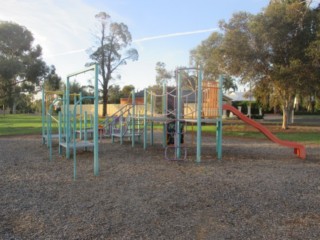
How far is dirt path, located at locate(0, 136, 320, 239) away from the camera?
3725mm

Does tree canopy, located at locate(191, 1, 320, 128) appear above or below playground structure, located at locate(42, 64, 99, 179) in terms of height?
above

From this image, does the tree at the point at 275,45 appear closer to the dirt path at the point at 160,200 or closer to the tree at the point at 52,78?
the dirt path at the point at 160,200

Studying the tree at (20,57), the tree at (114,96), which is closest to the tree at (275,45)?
the tree at (20,57)

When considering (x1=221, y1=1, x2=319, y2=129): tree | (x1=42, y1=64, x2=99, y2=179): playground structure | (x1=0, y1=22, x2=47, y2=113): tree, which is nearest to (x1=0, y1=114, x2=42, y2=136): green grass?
(x1=42, y1=64, x2=99, y2=179): playground structure

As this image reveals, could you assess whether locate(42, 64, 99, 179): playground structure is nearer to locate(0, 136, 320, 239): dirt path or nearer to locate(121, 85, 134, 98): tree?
locate(0, 136, 320, 239): dirt path

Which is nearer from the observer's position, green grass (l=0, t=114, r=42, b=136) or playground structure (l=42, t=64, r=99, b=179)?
playground structure (l=42, t=64, r=99, b=179)

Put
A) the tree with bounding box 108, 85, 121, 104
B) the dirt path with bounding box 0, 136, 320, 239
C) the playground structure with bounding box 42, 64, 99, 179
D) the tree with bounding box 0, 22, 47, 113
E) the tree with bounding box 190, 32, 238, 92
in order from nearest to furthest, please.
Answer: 1. the dirt path with bounding box 0, 136, 320, 239
2. the playground structure with bounding box 42, 64, 99, 179
3. the tree with bounding box 190, 32, 238, 92
4. the tree with bounding box 0, 22, 47, 113
5. the tree with bounding box 108, 85, 121, 104

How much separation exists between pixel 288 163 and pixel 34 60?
35.2 metres

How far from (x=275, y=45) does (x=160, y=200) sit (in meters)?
17.3

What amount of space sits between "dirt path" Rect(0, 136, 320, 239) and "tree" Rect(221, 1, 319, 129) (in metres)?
11.4

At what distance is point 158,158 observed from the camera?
922cm

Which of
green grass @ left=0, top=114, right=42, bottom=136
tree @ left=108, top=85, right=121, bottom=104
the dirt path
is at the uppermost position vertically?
tree @ left=108, top=85, right=121, bottom=104

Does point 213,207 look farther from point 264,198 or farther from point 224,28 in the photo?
point 224,28

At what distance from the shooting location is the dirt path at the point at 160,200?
3725mm
